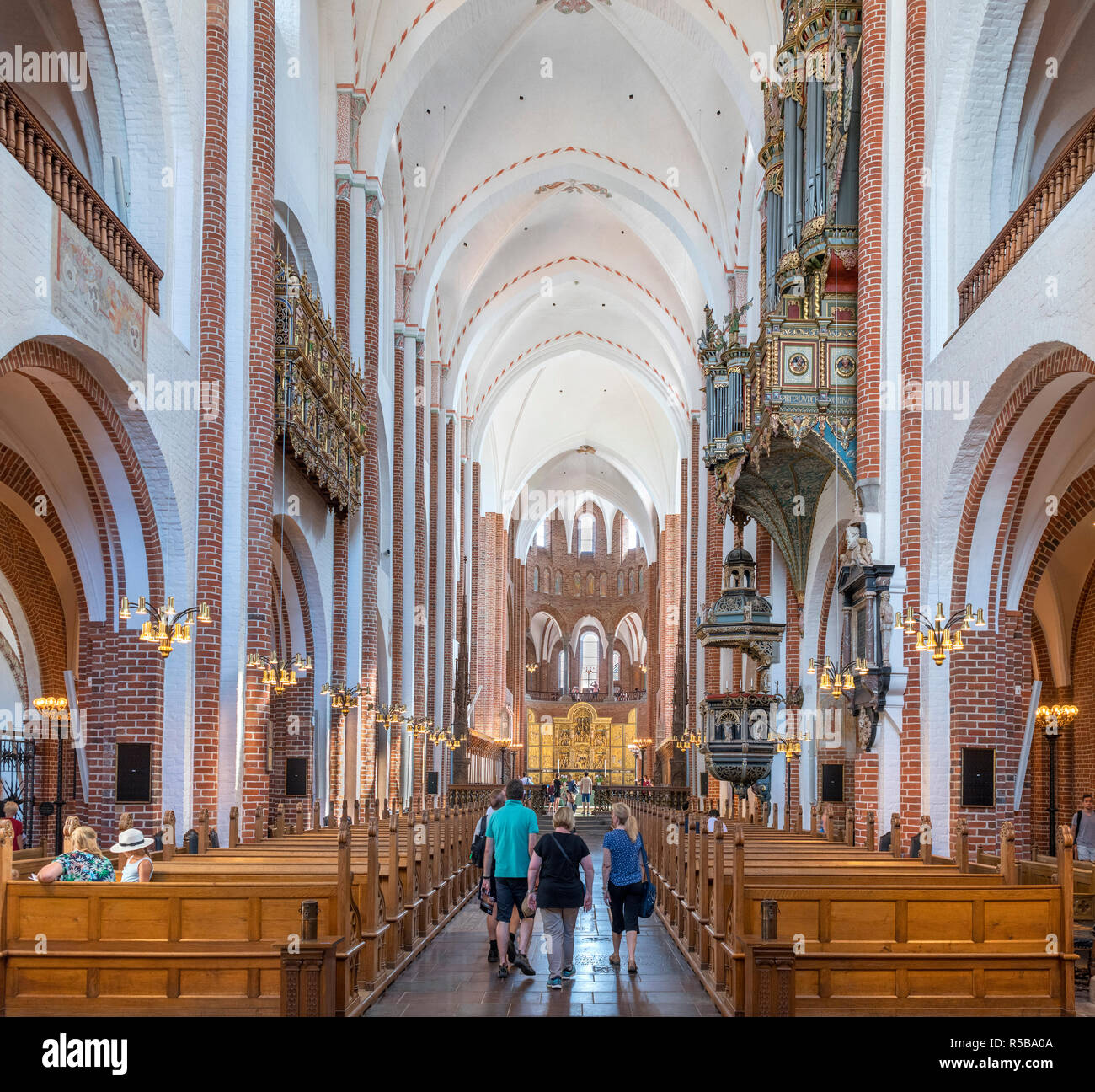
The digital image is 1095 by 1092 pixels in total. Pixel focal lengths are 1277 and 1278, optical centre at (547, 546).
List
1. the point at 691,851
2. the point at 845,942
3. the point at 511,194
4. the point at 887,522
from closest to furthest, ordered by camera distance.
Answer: the point at 845,942
the point at 691,851
the point at 887,522
the point at 511,194

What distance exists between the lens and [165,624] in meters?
11.8

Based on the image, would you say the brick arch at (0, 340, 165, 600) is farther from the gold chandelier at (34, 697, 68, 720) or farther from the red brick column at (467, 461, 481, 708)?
the red brick column at (467, 461, 481, 708)

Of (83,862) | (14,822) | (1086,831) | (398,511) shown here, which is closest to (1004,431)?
(1086,831)

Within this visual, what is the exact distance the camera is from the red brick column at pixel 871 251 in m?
14.7

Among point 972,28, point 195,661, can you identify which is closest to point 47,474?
point 195,661

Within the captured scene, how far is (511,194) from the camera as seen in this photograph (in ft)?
99.5

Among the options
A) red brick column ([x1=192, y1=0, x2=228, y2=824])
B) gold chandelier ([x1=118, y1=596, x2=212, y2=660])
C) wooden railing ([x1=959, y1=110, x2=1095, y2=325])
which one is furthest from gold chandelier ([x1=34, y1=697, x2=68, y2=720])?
wooden railing ([x1=959, y1=110, x2=1095, y2=325])

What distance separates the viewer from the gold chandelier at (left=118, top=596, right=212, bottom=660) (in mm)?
11602

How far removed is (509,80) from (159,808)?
19709 mm

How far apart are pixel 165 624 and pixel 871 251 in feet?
29.4

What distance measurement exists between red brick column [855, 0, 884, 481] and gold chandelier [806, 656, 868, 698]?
7.32ft

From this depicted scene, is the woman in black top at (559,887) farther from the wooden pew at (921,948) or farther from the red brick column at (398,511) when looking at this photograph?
the red brick column at (398,511)

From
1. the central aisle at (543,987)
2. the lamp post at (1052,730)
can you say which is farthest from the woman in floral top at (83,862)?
the lamp post at (1052,730)
